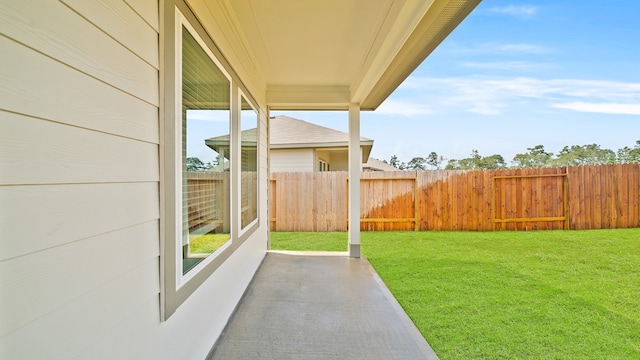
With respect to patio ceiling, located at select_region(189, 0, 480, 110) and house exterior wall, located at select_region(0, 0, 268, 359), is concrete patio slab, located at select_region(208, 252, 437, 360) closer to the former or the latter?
house exterior wall, located at select_region(0, 0, 268, 359)

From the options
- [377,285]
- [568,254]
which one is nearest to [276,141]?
[377,285]

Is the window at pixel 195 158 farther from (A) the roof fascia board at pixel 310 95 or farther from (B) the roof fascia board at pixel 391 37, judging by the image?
(A) the roof fascia board at pixel 310 95

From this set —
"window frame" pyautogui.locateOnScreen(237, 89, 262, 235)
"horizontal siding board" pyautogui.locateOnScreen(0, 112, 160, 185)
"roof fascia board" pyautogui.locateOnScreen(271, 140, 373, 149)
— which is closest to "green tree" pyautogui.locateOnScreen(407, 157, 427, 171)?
"roof fascia board" pyautogui.locateOnScreen(271, 140, 373, 149)

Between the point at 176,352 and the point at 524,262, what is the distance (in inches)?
199

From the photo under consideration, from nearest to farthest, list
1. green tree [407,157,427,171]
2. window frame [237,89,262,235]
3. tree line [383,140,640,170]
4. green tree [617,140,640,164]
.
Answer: window frame [237,89,262,235] → green tree [617,140,640,164] → tree line [383,140,640,170] → green tree [407,157,427,171]

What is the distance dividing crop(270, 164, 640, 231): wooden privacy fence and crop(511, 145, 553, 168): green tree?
6.00m

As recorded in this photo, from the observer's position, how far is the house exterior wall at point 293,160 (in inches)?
371

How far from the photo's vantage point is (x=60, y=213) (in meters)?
0.83

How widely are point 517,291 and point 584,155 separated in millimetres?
11205

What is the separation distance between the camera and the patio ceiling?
92.1 inches

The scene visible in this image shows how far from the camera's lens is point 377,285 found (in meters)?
3.62

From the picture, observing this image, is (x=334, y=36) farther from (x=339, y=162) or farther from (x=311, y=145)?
(x=339, y=162)

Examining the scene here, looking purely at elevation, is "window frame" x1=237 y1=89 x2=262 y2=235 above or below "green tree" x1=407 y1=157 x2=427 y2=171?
below

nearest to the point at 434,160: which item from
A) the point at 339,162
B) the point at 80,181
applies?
the point at 339,162
